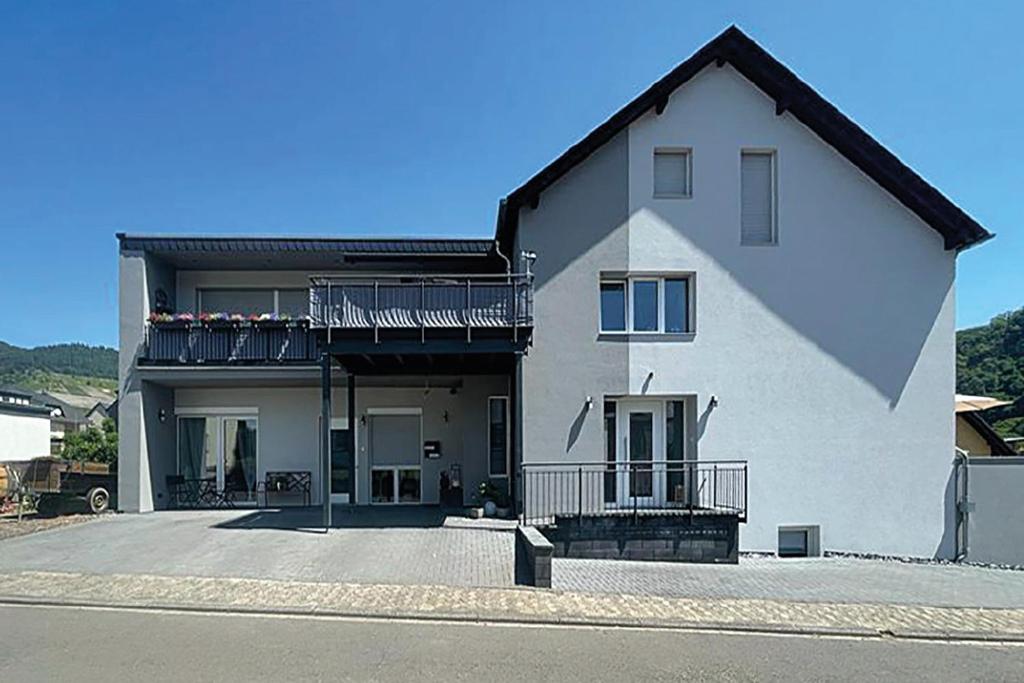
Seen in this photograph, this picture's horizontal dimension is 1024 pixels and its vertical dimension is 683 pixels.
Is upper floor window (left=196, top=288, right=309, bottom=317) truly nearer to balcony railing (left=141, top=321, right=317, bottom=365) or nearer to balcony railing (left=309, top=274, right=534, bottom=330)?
balcony railing (left=141, top=321, right=317, bottom=365)

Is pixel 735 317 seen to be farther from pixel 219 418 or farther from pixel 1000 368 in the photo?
pixel 1000 368

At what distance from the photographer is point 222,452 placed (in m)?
18.2

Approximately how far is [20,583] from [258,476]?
29.5 ft

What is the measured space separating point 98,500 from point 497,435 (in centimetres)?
963

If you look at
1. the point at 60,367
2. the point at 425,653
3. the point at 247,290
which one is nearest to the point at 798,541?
the point at 425,653

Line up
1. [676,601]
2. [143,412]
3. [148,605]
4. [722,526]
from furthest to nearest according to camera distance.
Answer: [143,412], [722,526], [676,601], [148,605]

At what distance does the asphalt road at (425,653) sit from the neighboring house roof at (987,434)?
14.1 metres

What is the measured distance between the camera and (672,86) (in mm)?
14266

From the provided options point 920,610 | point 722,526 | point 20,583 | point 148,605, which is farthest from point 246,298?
point 920,610

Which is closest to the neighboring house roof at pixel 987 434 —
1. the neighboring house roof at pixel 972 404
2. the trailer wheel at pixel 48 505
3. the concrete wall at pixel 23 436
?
the neighboring house roof at pixel 972 404

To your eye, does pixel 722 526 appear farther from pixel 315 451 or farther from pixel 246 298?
pixel 246 298

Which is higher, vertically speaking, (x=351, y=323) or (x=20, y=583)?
(x=351, y=323)

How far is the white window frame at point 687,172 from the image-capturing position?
1447cm

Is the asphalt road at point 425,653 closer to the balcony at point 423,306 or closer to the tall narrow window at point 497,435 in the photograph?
the balcony at point 423,306
